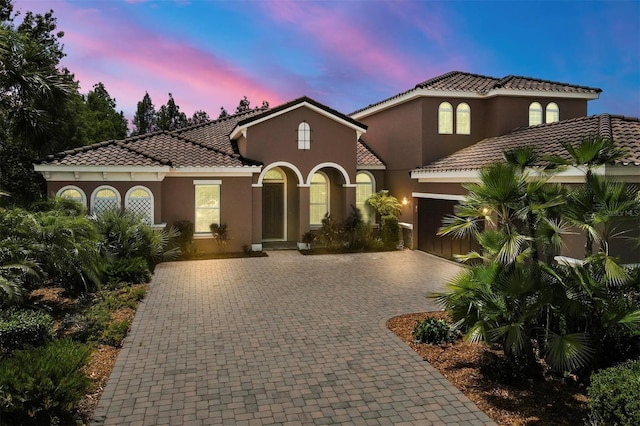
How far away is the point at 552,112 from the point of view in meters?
20.4

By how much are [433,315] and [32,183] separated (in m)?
17.9

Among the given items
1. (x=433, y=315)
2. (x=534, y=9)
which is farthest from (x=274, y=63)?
(x=433, y=315)

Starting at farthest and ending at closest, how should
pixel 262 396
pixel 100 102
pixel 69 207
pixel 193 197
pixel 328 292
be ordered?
pixel 100 102 < pixel 193 197 < pixel 69 207 < pixel 328 292 < pixel 262 396

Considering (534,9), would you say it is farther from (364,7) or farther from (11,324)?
(11,324)

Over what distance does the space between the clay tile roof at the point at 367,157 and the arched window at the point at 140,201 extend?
9692 millimetres

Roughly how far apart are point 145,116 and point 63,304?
39035 mm

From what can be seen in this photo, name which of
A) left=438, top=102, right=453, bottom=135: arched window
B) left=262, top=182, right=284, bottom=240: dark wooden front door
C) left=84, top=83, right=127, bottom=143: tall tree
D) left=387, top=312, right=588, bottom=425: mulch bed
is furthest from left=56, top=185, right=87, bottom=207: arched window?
left=438, top=102, right=453, bottom=135: arched window

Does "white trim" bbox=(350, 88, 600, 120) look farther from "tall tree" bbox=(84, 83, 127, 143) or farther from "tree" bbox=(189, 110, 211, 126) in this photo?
"tree" bbox=(189, 110, 211, 126)

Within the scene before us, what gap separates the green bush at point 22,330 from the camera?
7367 mm

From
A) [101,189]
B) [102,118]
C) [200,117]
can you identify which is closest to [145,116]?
[200,117]

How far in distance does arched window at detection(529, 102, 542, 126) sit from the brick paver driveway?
1035 centimetres

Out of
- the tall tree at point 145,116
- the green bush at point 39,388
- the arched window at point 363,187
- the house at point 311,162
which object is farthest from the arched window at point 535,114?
the tall tree at point 145,116

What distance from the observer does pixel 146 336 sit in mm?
8938

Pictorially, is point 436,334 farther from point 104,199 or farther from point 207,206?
point 104,199
